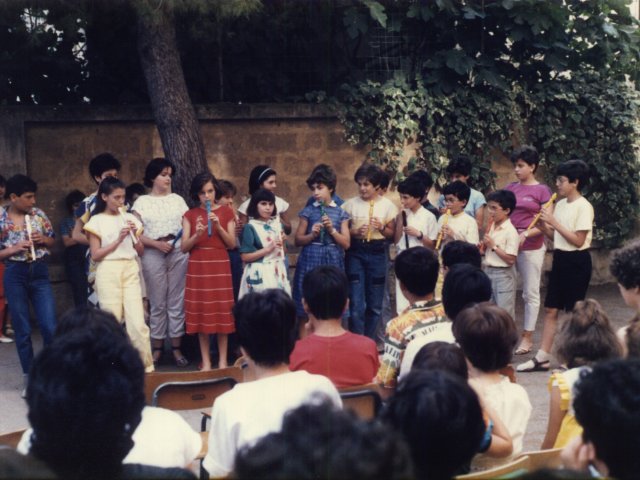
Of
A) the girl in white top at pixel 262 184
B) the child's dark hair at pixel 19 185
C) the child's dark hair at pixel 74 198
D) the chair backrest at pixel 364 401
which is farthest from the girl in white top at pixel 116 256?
the chair backrest at pixel 364 401

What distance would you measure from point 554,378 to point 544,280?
7367 mm

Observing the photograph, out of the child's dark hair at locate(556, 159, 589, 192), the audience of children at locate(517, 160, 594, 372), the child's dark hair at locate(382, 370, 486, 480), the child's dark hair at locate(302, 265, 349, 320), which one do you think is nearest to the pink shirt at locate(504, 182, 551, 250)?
the audience of children at locate(517, 160, 594, 372)

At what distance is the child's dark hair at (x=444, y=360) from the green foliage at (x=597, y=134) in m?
7.26

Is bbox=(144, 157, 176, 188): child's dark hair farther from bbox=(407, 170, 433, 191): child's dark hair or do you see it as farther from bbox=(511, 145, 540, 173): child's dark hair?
bbox=(511, 145, 540, 173): child's dark hair

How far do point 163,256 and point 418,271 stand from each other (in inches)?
131

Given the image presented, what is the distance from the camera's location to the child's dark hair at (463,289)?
14.8 ft

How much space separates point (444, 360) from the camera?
3428 millimetres

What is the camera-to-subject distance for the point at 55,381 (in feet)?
8.00

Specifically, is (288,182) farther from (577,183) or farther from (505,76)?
(577,183)

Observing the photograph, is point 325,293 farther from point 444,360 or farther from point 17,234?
point 17,234

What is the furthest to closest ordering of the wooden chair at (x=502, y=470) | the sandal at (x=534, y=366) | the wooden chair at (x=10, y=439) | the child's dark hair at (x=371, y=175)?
1. the child's dark hair at (x=371, y=175)
2. the sandal at (x=534, y=366)
3. the wooden chair at (x=10, y=439)
4. the wooden chair at (x=502, y=470)

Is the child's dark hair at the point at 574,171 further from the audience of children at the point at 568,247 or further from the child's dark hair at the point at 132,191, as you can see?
the child's dark hair at the point at 132,191

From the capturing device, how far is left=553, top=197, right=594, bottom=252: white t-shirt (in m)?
7.07

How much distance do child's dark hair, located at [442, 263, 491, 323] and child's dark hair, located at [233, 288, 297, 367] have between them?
1.16 metres
